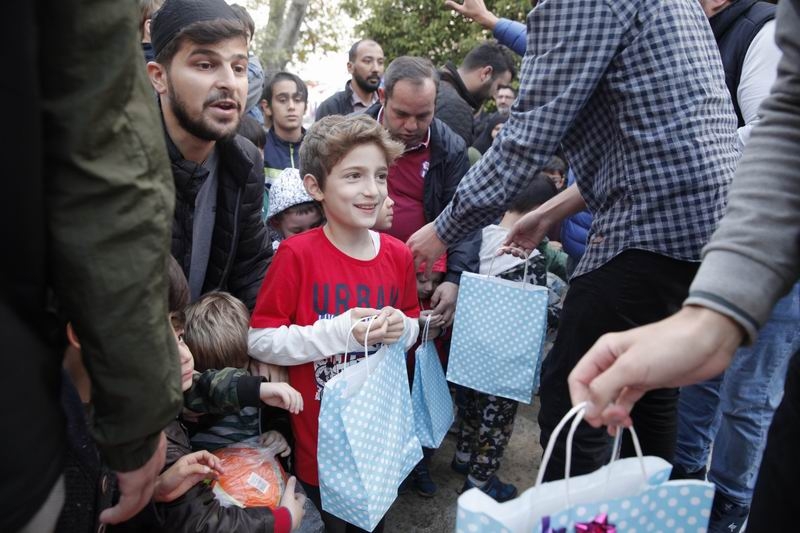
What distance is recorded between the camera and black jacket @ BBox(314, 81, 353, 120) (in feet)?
16.9

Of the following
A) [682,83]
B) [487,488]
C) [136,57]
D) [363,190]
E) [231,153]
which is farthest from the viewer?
[487,488]

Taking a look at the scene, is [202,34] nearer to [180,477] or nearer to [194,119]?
[194,119]

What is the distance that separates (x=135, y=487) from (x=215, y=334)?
97 centimetres

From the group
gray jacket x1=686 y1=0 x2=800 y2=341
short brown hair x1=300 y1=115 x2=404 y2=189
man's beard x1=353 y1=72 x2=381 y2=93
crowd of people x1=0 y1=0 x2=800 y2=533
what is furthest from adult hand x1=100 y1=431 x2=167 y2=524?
man's beard x1=353 y1=72 x2=381 y2=93

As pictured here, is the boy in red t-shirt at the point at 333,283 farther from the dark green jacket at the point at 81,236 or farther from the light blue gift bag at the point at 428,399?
the dark green jacket at the point at 81,236

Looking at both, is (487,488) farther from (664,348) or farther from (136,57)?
(136,57)

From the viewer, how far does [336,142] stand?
221cm

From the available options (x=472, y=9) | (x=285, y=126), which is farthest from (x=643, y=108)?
(x=285, y=126)

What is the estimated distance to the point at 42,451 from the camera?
34.2 inches

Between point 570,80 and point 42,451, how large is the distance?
1698 millimetres

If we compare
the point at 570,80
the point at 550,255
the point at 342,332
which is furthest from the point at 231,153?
the point at 550,255

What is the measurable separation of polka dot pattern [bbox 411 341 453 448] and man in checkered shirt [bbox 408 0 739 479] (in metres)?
0.50

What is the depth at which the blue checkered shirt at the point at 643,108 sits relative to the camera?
1.80 metres

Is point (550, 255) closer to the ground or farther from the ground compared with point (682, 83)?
closer to the ground
